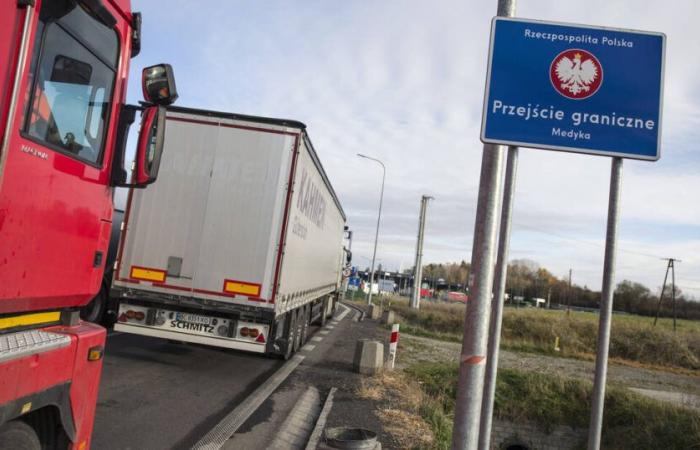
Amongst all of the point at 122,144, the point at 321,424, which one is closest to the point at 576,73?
the point at 122,144

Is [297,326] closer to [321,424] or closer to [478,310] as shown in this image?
[321,424]

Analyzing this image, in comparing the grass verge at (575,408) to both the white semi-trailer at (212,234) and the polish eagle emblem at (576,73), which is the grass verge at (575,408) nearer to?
the white semi-trailer at (212,234)

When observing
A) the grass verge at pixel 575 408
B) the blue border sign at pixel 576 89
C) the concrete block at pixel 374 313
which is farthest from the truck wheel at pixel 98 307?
the concrete block at pixel 374 313

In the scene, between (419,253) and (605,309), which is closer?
(605,309)

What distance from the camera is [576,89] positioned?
10.0 feet

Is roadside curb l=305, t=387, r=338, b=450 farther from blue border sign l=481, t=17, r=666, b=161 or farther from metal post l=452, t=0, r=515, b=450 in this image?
blue border sign l=481, t=17, r=666, b=161

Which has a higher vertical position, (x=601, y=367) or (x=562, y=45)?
(x=562, y=45)

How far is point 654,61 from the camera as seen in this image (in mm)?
3014

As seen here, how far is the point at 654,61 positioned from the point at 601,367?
173 cm

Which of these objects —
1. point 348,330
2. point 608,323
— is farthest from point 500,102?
point 348,330

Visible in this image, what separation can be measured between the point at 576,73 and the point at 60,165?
2.78 metres

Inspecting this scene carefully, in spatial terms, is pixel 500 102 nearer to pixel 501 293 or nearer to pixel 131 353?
pixel 501 293

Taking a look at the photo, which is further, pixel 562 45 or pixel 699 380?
pixel 699 380

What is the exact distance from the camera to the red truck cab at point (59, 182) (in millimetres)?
2277
